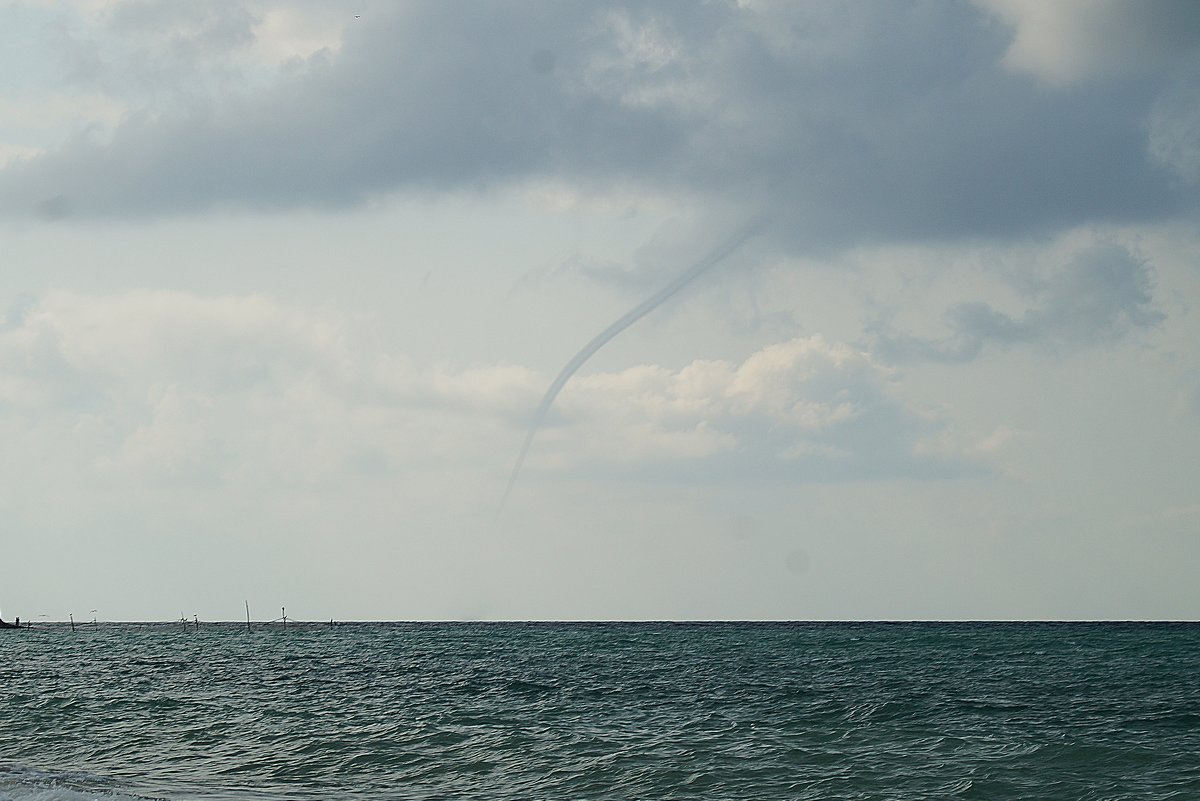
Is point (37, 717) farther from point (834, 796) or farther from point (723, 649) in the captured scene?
point (723, 649)

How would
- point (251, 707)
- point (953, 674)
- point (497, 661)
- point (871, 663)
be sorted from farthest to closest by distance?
point (497, 661), point (871, 663), point (953, 674), point (251, 707)

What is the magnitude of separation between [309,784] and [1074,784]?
67.0ft

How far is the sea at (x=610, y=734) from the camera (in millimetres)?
30188

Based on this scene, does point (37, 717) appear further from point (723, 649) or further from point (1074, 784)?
point (723, 649)

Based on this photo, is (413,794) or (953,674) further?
(953,674)

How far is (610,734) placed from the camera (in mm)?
39750

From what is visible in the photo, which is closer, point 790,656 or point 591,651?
point 790,656

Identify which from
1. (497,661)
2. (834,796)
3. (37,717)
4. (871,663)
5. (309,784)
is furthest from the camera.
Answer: (497,661)

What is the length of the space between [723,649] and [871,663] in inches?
1157

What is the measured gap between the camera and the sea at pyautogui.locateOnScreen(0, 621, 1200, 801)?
3019 cm

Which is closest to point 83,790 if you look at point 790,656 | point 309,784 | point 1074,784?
point 309,784

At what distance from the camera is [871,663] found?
8150 centimetres

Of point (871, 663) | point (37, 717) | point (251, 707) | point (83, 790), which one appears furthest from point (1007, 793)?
point (871, 663)

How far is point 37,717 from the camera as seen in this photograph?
4825 centimetres
